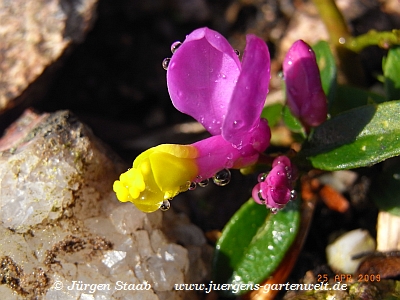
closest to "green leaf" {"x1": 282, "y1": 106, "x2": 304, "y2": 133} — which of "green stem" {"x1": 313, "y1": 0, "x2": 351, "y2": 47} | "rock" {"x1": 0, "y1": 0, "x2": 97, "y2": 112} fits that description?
"green stem" {"x1": 313, "y1": 0, "x2": 351, "y2": 47}

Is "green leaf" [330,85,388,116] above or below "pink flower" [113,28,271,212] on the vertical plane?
below

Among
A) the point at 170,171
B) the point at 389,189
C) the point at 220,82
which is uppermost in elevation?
the point at 220,82

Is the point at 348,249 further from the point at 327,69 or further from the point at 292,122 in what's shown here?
the point at 327,69

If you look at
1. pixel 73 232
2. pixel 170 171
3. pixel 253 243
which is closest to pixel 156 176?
pixel 170 171

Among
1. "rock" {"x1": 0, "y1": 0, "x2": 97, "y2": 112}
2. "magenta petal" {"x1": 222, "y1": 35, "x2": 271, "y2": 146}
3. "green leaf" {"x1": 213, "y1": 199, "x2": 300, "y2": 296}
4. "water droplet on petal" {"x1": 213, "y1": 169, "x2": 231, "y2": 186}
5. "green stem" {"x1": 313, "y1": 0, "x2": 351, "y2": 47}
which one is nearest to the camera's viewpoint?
"magenta petal" {"x1": 222, "y1": 35, "x2": 271, "y2": 146}

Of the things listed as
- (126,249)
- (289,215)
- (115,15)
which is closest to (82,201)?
(126,249)

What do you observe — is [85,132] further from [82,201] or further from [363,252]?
[363,252]

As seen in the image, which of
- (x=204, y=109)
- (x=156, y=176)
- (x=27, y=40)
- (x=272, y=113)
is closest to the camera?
(x=156, y=176)

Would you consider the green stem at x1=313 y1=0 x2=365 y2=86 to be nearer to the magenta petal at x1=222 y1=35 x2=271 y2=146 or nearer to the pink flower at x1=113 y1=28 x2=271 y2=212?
the pink flower at x1=113 y1=28 x2=271 y2=212
